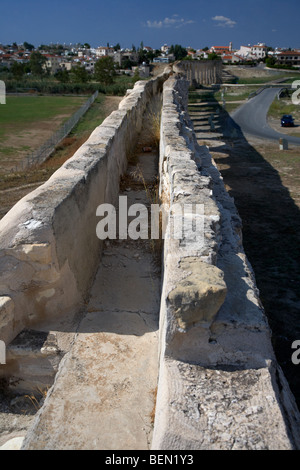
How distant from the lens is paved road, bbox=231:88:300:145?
21139mm

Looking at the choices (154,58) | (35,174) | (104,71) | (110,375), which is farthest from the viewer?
(154,58)

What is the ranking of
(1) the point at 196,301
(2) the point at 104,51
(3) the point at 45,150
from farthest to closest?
(2) the point at 104,51
(3) the point at 45,150
(1) the point at 196,301

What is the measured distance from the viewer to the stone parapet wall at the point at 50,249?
2.76 m

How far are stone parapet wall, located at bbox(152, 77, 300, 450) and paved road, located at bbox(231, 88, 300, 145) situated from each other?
1864 centimetres

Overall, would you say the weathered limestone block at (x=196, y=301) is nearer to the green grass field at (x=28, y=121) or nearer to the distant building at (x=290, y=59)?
the green grass field at (x=28, y=121)

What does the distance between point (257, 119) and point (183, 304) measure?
25.7 meters

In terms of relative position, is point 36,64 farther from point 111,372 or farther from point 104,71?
point 111,372

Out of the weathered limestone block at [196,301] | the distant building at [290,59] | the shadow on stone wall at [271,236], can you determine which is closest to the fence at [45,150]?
the shadow on stone wall at [271,236]

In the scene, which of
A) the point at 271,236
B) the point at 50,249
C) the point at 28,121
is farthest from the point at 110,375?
the point at 28,121

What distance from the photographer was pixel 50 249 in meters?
2.79

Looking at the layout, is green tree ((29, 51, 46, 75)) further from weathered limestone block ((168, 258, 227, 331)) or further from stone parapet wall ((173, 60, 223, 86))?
weathered limestone block ((168, 258, 227, 331))

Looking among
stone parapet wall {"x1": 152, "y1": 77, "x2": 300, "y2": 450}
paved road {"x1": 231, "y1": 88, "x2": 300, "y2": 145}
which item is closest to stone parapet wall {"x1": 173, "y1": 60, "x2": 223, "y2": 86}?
paved road {"x1": 231, "y1": 88, "x2": 300, "y2": 145}

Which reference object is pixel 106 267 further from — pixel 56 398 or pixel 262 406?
pixel 262 406

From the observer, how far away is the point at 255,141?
19.6 m
